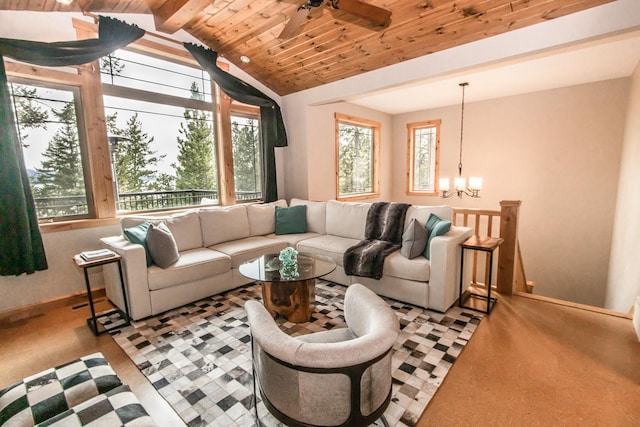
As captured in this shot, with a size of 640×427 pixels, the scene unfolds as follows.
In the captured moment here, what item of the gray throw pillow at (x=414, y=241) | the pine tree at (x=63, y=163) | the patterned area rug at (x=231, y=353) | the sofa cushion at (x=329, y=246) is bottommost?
the patterned area rug at (x=231, y=353)

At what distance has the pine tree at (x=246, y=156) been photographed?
4.57m

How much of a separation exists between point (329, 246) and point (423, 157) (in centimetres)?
378

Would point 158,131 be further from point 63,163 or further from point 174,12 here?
point 174,12

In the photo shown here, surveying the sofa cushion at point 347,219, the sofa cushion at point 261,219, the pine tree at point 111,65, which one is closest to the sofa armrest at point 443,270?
the sofa cushion at point 347,219

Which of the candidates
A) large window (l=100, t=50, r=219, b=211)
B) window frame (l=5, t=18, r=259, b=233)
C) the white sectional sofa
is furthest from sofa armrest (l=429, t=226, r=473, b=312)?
window frame (l=5, t=18, r=259, b=233)

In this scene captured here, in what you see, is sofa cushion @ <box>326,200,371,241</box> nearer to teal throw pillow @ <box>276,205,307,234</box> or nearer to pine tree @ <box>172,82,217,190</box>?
teal throw pillow @ <box>276,205,307,234</box>

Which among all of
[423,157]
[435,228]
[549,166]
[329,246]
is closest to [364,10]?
[435,228]

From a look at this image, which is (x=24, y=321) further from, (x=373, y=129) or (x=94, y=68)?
(x=373, y=129)

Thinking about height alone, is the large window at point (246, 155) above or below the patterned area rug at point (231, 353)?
above

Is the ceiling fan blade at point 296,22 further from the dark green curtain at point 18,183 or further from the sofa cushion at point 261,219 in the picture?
the sofa cushion at point 261,219

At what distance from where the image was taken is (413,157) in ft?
21.1

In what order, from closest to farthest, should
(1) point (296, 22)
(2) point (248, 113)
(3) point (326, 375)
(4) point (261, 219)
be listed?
(3) point (326, 375) → (1) point (296, 22) → (4) point (261, 219) → (2) point (248, 113)

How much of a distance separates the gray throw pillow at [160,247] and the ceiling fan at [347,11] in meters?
2.16

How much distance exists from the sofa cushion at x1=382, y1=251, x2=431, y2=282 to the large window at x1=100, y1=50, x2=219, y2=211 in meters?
2.73
